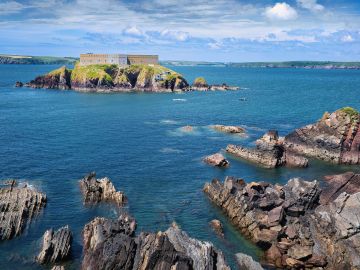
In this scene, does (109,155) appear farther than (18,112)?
No

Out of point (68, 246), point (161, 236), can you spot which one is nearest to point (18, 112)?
point (68, 246)

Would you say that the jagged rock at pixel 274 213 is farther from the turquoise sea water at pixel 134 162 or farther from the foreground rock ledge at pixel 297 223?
the turquoise sea water at pixel 134 162

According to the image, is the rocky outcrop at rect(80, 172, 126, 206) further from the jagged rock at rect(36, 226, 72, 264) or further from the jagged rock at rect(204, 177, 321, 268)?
the jagged rock at rect(36, 226, 72, 264)

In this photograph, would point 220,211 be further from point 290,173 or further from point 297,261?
point 290,173

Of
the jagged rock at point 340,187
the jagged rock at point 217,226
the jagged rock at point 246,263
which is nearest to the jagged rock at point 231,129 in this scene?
the jagged rock at point 340,187

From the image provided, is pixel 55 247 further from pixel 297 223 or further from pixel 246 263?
pixel 297 223
